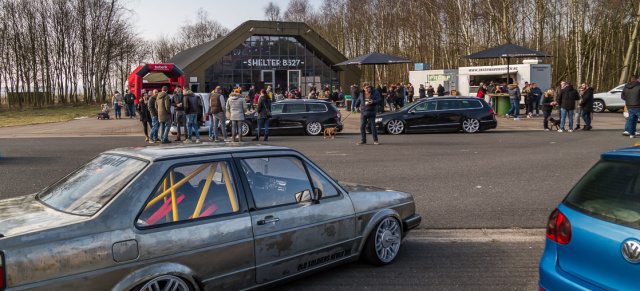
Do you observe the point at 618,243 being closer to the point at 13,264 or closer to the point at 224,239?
the point at 224,239

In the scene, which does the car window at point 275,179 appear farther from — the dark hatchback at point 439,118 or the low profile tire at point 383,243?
the dark hatchback at point 439,118

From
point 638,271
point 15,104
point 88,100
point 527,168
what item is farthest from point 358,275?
point 88,100

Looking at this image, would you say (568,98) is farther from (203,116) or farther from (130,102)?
(130,102)

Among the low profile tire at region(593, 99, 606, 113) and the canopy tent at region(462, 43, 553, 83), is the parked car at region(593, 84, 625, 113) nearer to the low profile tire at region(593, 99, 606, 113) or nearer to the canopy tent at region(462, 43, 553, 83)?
the low profile tire at region(593, 99, 606, 113)

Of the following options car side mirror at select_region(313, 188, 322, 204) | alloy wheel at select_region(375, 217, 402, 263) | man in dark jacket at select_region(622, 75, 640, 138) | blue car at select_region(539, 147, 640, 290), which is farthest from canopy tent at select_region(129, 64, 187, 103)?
blue car at select_region(539, 147, 640, 290)

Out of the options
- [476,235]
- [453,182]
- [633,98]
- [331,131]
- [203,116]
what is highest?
[633,98]

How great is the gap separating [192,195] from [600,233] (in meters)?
2.83

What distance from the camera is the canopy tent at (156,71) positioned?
2622 centimetres

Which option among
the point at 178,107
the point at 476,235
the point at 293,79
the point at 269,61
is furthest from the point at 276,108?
the point at 293,79

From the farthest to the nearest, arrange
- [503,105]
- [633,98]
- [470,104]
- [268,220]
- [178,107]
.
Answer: [503,105] → [470,104] → [178,107] → [633,98] → [268,220]

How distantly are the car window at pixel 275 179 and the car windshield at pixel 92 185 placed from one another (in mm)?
916

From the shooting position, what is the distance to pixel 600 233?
3.09 meters

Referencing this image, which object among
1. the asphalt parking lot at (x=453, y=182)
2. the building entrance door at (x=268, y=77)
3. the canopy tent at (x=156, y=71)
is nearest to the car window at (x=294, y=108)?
the asphalt parking lot at (x=453, y=182)

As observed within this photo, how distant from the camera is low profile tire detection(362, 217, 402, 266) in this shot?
15.9ft
